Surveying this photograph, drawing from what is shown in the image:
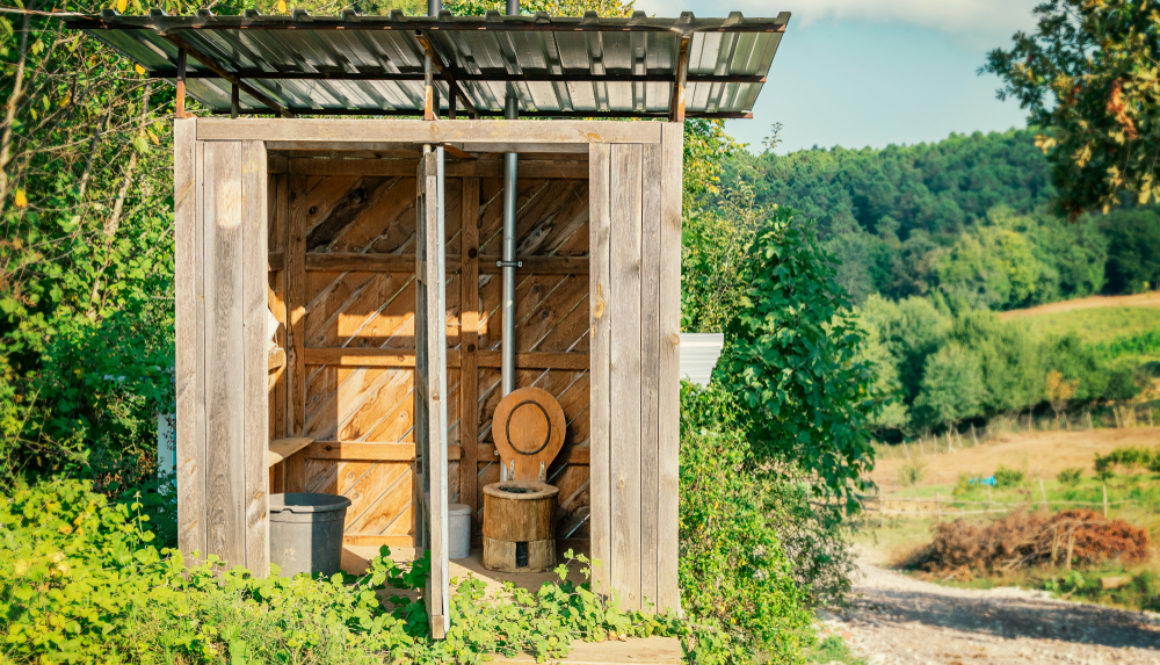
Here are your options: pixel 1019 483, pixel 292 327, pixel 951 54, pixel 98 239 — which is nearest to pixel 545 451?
pixel 292 327

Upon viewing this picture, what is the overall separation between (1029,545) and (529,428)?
22.3 metres

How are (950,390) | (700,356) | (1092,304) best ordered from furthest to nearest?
1. (1092,304)
2. (950,390)
3. (700,356)

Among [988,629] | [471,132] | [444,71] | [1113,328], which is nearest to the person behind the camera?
[471,132]

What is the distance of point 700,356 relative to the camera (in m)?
6.72

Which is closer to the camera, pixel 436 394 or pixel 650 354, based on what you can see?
pixel 436 394

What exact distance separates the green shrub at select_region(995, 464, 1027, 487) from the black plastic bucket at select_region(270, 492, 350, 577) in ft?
90.3

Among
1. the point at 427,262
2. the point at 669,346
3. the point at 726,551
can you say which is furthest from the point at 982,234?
the point at 427,262

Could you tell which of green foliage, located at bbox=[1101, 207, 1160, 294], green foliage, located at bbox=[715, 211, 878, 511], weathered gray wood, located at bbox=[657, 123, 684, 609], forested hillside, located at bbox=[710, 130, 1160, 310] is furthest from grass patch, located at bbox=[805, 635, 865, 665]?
green foliage, located at bbox=[1101, 207, 1160, 294]

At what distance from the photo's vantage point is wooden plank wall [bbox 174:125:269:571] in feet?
15.3

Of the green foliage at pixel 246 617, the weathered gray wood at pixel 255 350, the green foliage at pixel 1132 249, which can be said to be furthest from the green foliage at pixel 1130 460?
the weathered gray wood at pixel 255 350

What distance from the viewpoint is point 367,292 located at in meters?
6.38

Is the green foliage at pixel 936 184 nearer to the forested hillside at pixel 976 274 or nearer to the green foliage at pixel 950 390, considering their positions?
the forested hillside at pixel 976 274

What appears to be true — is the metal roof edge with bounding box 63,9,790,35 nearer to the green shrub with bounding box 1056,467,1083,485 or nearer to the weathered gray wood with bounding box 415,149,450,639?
the weathered gray wood with bounding box 415,149,450,639

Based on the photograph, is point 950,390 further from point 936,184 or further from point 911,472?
point 936,184
